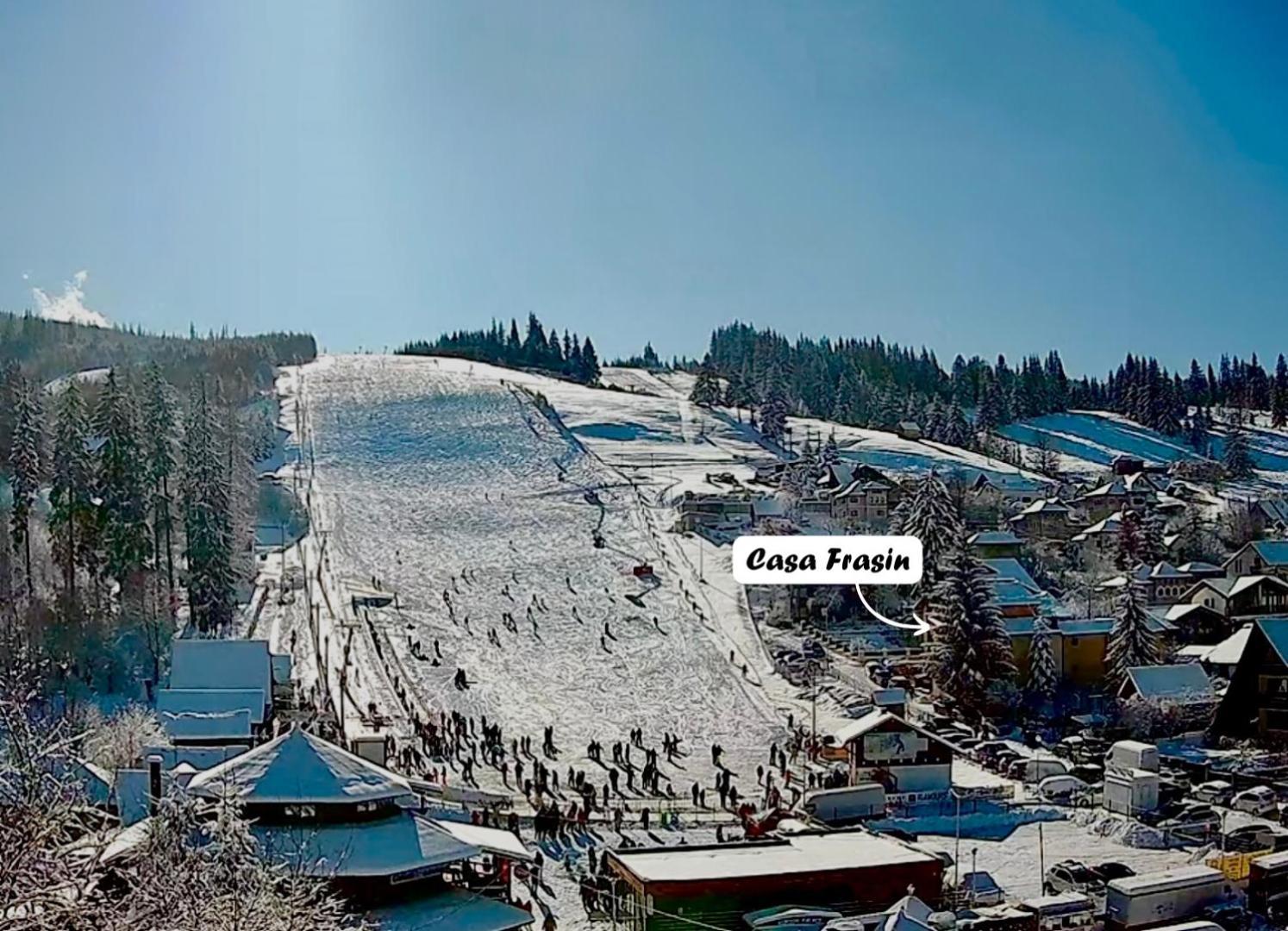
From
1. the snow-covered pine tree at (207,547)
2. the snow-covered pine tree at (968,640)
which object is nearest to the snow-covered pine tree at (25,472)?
the snow-covered pine tree at (207,547)

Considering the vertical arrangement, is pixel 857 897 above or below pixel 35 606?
below

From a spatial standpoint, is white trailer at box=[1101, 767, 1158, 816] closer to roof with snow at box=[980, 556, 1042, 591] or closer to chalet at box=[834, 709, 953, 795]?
chalet at box=[834, 709, 953, 795]

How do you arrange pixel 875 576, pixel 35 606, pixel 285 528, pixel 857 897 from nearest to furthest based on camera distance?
1. pixel 857 897
2. pixel 875 576
3. pixel 35 606
4. pixel 285 528

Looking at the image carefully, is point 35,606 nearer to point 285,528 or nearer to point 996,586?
point 285,528

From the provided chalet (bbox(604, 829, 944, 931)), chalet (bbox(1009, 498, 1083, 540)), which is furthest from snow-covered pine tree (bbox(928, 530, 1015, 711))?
chalet (bbox(1009, 498, 1083, 540))

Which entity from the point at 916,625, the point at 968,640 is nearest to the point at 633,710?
the point at 968,640

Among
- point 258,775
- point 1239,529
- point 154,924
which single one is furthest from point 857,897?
point 1239,529

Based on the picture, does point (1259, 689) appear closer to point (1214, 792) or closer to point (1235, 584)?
point (1214, 792)
